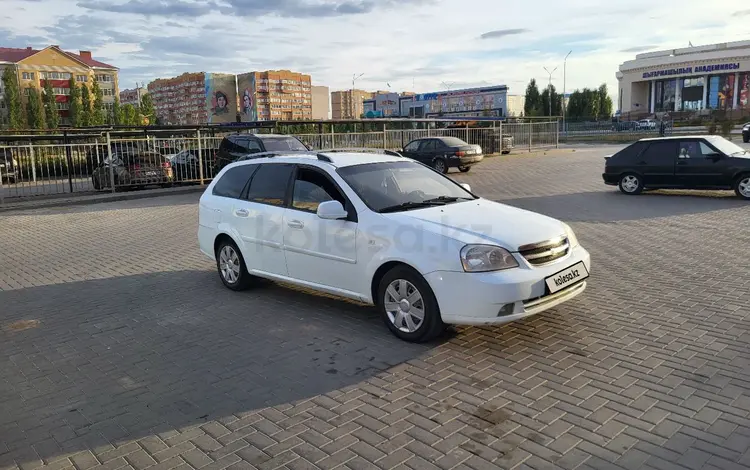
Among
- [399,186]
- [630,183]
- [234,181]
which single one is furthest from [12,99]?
[399,186]

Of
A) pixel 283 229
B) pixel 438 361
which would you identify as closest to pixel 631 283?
pixel 438 361

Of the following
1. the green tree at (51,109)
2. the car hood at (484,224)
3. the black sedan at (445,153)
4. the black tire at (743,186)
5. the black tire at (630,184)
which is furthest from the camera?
the green tree at (51,109)

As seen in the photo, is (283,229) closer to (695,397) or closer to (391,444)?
(391,444)

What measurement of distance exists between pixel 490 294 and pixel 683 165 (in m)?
12.1

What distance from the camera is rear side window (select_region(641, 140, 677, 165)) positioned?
48.6 feet

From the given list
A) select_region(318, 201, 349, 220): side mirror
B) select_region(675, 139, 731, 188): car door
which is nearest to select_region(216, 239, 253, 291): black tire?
select_region(318, 201, 349, 220): side mirror

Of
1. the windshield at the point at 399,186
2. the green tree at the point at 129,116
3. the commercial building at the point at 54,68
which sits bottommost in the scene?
the windshield at the point at 399,186

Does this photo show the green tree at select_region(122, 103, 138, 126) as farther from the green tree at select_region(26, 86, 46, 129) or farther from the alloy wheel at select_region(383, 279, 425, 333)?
the alloy wheel at select_region(383, 279, 425, 333)

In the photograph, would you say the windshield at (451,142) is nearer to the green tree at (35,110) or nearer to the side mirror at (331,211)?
the side mirror at (331,211)

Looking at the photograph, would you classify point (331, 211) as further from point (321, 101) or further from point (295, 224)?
point (321, 101)

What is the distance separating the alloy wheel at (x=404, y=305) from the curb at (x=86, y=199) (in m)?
15.0

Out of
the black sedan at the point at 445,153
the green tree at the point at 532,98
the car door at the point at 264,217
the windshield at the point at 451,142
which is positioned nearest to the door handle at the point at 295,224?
the car door at the point at 264,217

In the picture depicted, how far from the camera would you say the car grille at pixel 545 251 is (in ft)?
16.4

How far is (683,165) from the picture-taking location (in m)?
14.6
